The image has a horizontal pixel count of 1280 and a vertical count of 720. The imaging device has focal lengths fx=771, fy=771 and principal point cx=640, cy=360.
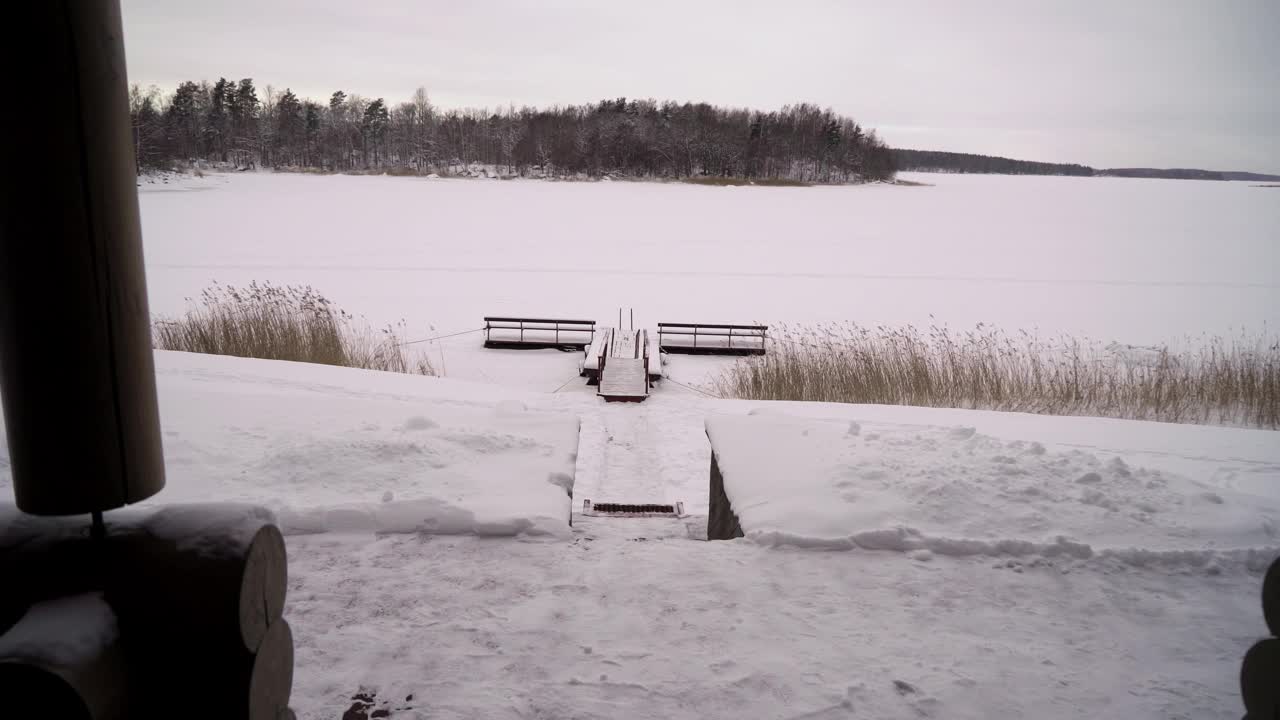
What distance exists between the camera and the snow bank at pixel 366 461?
2846mm

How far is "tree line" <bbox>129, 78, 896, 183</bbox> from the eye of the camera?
53875 mm

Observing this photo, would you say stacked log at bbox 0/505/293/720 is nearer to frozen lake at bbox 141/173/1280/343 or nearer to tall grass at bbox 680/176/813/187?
frozen lake at bbox 141/173/1280/343

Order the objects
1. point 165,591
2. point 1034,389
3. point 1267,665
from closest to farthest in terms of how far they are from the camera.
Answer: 1. point 165,591
2. point 1267,665
3. point 1034,389

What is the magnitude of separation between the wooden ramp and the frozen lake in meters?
2.21

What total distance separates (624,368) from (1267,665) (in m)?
7.83

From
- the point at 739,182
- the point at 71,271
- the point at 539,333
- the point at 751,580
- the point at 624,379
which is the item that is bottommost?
the point at 624,379

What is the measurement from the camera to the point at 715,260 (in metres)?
18.8

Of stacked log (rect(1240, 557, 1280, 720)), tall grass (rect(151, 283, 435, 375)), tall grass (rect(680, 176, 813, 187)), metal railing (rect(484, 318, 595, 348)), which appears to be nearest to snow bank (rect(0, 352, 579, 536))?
stacked log (rect(1240, 557, 1280, 720))

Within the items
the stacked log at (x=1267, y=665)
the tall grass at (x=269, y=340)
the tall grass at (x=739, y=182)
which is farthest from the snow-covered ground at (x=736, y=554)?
the tall grass at (x=739, y=182)

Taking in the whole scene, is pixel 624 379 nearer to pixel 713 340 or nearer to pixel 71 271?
pixel 713 340

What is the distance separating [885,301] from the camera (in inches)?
567

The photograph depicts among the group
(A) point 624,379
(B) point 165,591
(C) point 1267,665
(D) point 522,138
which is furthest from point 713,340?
(D) point 522,138

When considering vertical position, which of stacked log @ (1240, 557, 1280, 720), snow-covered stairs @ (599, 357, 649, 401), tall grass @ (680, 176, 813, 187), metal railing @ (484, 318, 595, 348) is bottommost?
snow-covered stairs @ (599, 357, 649, 401)

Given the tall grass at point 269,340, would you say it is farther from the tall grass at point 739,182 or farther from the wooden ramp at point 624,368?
the tall grass at point 739,182
